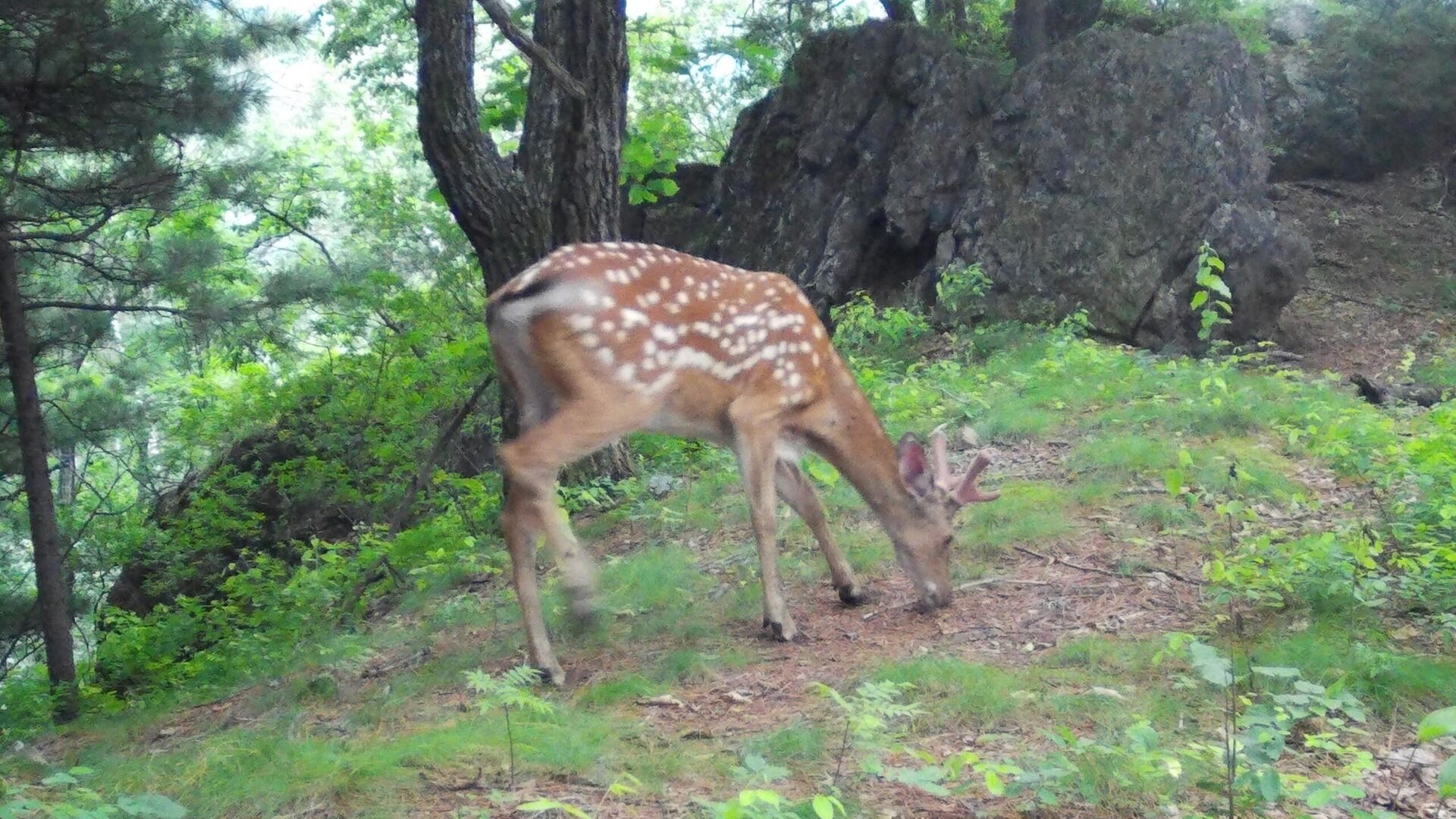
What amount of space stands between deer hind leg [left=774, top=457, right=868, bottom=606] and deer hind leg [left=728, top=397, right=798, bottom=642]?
249 millimetres

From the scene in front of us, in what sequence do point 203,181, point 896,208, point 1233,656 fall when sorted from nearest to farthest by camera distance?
point 1233,656 < point 203,181 < point 896,208

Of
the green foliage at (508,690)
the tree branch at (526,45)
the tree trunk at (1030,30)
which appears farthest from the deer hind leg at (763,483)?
the tree trunk at (1030,30)

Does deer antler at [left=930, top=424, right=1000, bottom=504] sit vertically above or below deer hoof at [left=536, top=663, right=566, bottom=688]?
above

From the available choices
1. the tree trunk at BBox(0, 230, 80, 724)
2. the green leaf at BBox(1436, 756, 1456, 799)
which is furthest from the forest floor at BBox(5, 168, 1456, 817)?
the tree trunk at BBox(0, 230, 80, 724)

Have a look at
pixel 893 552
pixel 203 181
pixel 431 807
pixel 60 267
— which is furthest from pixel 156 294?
pixel 431 807

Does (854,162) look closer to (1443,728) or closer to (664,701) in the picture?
(664,701)

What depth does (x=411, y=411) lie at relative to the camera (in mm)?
12328

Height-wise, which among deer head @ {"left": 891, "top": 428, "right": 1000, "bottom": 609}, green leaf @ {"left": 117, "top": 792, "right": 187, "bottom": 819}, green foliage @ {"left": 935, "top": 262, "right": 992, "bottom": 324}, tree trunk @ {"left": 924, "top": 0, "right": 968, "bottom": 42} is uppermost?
tree trunk @ {"left": 924, "top": 0, "right": 968, "bottom": 42}

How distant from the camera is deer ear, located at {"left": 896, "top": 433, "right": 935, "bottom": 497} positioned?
6.60m

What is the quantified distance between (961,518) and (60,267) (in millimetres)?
10408

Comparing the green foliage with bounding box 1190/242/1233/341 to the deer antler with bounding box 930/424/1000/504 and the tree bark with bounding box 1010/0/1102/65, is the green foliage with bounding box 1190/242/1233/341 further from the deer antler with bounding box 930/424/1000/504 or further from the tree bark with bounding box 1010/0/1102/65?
the tree bark with bounding box 1010/0/1102/65

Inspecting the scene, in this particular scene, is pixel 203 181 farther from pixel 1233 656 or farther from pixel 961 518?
pixel 1233 656

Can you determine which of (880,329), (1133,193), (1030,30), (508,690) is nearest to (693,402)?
(508,690)

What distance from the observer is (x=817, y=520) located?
6.74 metres
